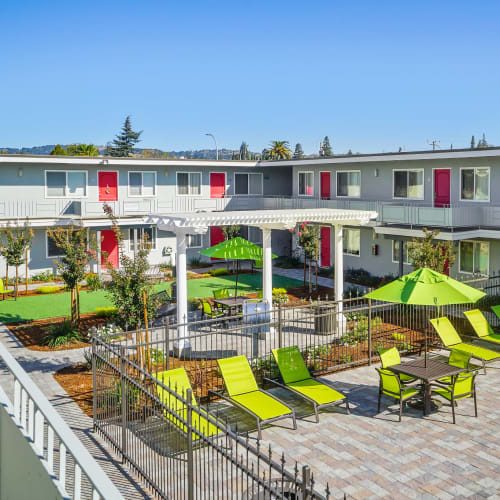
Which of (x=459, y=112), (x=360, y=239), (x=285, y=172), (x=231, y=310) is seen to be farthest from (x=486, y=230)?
(x=459, y=112)

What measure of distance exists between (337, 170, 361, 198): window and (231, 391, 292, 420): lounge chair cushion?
68.0 ft

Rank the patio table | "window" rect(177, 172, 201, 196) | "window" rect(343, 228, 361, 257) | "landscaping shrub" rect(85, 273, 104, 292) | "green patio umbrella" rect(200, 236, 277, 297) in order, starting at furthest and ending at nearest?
"window" rect(177, 172, 201, 196)
"window" rect(343, 228, 361, 257)
"green patio umbrella" rect(200, 236, 277, 297)
the patio table
"landscaping shrub" rect(85, 273, 104, 292)

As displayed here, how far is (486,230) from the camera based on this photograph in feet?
72.5

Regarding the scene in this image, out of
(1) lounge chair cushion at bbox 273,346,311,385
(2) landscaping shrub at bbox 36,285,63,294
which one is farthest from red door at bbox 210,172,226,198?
(1) lounge chair cushion at bbox 273,346,311,385

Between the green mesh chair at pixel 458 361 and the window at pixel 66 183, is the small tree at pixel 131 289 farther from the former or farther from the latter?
the window at pixel 66 183

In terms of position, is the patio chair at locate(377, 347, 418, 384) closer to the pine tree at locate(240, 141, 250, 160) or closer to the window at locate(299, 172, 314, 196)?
the window at locate(299, 172, 314, 196)

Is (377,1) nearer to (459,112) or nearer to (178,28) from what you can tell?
(178,28)

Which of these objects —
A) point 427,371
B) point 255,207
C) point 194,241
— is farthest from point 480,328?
point 194,241

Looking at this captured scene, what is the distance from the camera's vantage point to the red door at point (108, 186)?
31.2 meters

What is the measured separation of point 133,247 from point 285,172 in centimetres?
1247

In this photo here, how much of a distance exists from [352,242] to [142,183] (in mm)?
12397

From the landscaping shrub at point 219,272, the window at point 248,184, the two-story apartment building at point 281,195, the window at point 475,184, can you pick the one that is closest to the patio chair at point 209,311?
the two-story apartment building at point 281,195

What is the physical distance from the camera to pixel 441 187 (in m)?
25.5

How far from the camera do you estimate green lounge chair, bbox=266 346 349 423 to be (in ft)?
36.0
